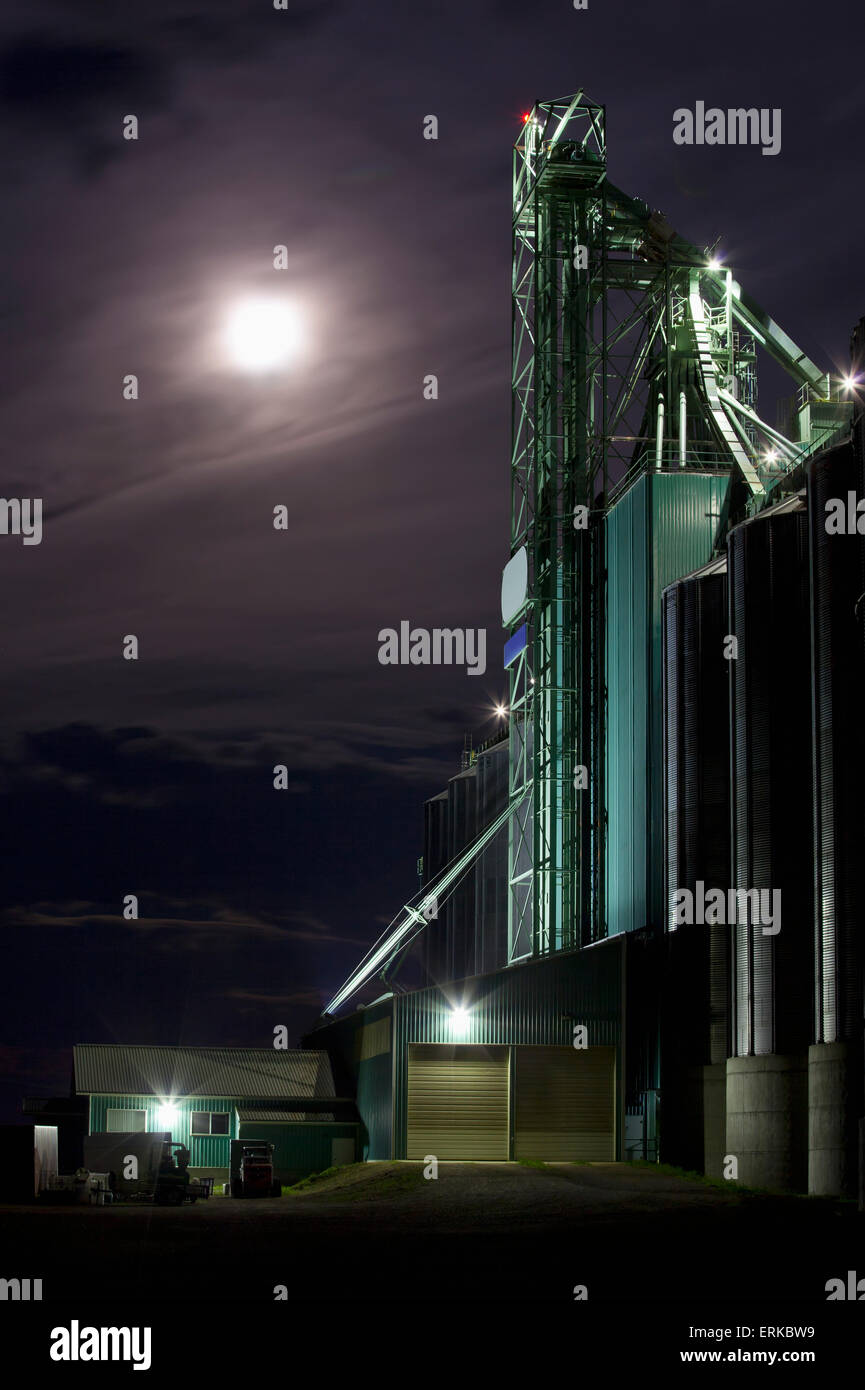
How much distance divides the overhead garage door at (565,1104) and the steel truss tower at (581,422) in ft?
32.0

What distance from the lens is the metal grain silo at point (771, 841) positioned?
46.7 meters

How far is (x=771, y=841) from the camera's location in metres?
48.3

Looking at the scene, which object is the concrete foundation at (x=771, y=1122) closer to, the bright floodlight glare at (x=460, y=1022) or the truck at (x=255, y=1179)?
the bright floodlight glare at (x=460, y=1022)

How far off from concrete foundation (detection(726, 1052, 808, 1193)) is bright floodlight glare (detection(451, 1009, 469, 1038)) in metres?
10.2

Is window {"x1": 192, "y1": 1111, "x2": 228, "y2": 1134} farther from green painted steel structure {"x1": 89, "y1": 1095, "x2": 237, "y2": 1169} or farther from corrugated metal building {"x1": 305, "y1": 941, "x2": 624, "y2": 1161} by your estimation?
corrugated metal building {"x1": 305, "y1": 941, "x2": 624, "y2": 1161}

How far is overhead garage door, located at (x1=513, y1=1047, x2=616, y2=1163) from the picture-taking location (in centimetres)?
5503

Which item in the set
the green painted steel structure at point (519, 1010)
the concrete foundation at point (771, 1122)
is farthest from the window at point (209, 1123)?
the concrete foundation at point (771, 1122)

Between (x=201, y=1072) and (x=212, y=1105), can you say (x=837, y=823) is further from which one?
(x=201, y=1072)

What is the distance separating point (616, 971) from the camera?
185 feet

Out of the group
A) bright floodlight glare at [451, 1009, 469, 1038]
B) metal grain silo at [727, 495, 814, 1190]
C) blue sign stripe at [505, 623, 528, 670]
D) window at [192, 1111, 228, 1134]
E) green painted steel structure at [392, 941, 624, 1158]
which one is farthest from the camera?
blue sign stripe at [505, 623, 528, 670]

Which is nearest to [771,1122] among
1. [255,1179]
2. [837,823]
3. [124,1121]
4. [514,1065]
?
[837,823]

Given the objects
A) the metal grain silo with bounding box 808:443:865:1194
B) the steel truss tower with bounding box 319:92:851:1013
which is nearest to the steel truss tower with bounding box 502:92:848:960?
the steel truss tower with bounding box 319:92:851:1013
